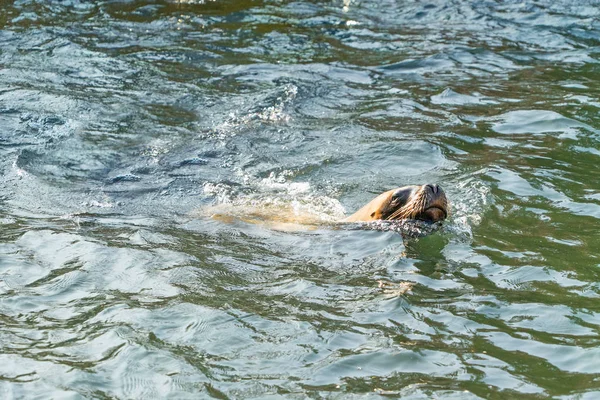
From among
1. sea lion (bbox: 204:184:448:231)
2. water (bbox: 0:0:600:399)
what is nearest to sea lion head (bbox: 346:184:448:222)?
sea lion (bbox: 204:184:448:231)

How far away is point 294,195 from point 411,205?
1.80 meters

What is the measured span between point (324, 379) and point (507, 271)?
2.13m

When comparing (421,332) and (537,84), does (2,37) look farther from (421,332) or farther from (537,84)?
(421,332)

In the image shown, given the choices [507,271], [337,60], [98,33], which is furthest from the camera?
[98,33]

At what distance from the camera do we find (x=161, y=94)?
37.3ft

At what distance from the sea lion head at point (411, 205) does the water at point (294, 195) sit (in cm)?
19

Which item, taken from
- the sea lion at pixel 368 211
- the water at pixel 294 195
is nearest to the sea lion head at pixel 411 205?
the sea lion at pixel 368 211

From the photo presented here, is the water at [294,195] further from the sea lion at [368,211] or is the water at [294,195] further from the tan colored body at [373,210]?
the tan colored body at [373,210]

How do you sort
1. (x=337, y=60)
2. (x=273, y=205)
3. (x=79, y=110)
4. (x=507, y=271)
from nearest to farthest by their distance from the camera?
(x=507, y=271) < (x=273, y=205) < (x=79, y=110) < (x=337, y=60)

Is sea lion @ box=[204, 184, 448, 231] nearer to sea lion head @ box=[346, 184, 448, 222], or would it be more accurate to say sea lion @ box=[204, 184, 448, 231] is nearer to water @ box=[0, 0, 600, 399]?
sea lion head @ box=[346, 184, 448, 222]

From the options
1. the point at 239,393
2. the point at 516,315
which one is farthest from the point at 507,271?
the point at 239,393

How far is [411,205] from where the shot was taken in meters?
7.20

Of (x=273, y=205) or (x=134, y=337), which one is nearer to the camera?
(x=134, y=337)

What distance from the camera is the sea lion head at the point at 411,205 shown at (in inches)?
279
